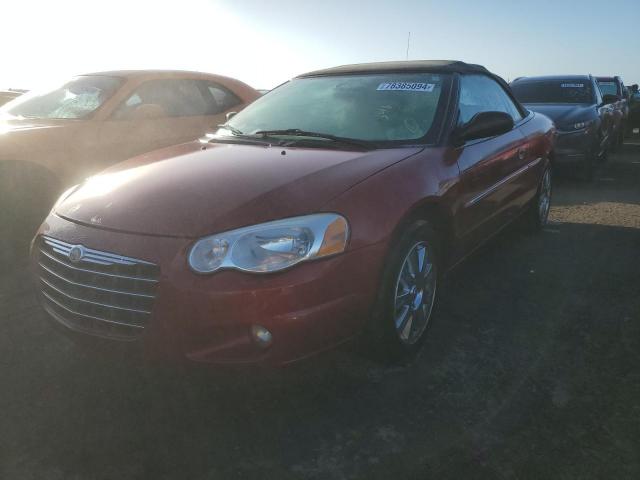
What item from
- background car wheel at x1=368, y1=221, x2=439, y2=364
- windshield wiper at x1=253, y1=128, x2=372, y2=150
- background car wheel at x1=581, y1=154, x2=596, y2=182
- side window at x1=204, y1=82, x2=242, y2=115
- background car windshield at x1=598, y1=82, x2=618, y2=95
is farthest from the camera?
background car windshield at x1=598, y1=82, x2=618, y2=95

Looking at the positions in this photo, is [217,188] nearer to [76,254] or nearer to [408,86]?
[76,254]

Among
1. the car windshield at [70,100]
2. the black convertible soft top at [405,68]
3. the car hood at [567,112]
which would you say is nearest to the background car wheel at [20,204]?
the car windshield at [70,100]

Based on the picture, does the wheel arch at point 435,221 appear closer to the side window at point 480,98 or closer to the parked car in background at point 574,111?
the side window at point 480,98

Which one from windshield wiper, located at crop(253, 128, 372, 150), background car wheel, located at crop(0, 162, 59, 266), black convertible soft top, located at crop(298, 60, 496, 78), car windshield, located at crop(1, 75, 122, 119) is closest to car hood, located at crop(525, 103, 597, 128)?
black convertible soft top, located at crop(298, 60, 496, 78)

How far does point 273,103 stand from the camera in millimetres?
3656

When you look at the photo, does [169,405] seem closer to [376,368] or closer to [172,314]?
[172,314]

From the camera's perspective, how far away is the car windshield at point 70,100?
4875 mm

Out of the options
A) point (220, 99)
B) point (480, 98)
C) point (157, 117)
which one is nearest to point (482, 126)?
point (480, 98)

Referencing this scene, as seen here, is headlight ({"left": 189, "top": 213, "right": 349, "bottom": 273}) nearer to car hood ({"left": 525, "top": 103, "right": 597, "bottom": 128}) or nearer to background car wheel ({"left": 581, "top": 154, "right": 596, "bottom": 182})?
car hood ({"left": 525, "top": 103, "right": 597, "bottom": 128})

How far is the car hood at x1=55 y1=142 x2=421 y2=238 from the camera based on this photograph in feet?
7.01

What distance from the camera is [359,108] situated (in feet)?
10.5

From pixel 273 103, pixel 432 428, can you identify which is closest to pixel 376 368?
pixel 432 428

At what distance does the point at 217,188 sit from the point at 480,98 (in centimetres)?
221

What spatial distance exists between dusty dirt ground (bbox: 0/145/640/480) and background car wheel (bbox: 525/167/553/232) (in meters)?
1.58
